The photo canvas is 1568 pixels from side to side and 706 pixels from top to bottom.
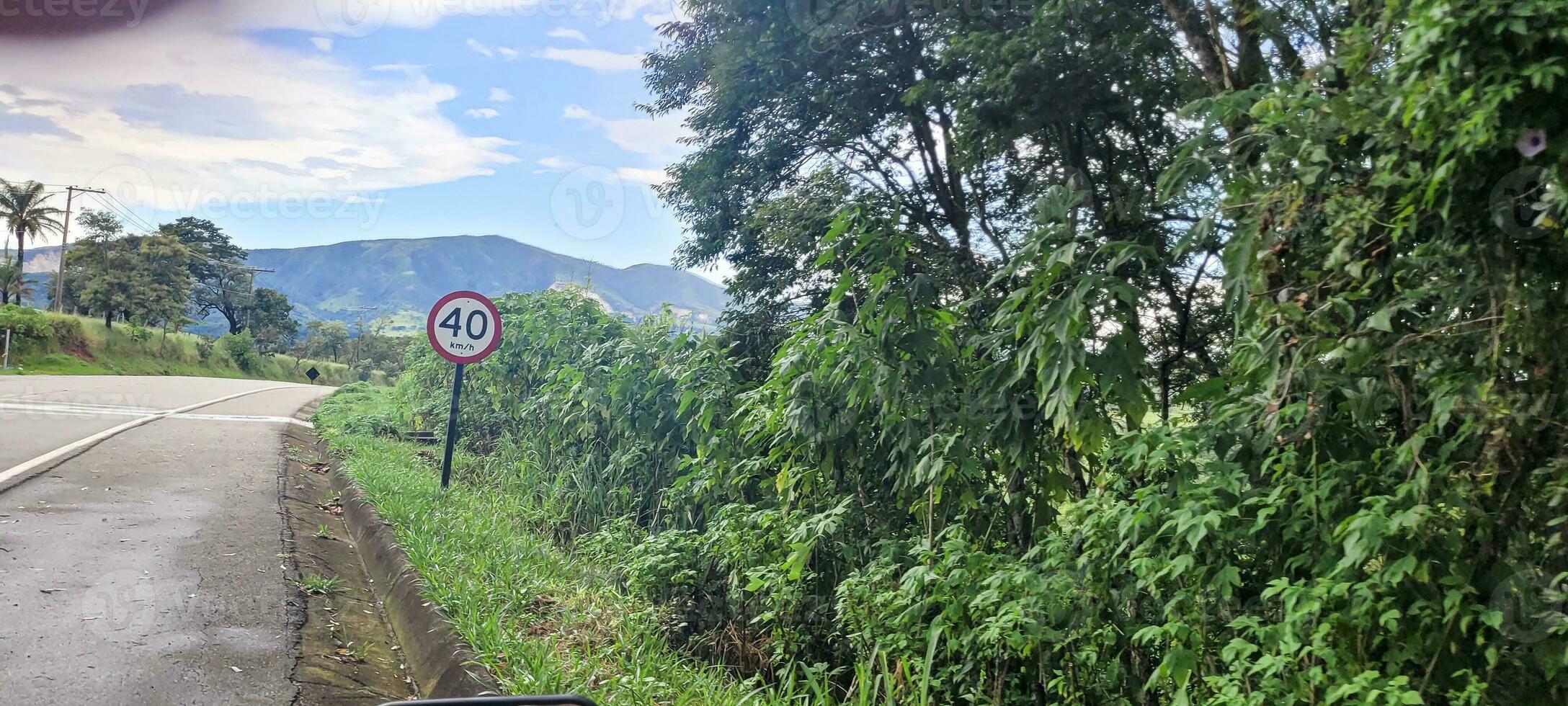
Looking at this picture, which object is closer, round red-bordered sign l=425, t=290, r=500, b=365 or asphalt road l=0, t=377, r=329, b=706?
asphalt road l=0, t=377, r=329, b=706

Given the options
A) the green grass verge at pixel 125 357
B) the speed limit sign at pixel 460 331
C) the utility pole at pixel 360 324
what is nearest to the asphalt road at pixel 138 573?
the speed limit sign at pixel 460 331

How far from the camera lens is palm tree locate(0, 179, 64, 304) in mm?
56406

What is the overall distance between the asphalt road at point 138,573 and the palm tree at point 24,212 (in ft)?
190

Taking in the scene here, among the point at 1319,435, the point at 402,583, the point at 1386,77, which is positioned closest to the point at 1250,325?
the point at 1319,435

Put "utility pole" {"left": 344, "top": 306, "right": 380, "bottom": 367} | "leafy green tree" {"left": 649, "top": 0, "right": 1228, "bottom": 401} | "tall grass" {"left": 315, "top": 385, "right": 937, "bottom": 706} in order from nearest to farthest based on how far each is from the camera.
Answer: "tall grass" {"left": 315, "top": 385, "right": 937, "bottom": 706}
"leafy green tree" {"left": 649, "top": 0, "right": 1228, "bottom": 401}
"utility pole" {"left": 344, "top": 306, "right": 380, "bottom": 367}

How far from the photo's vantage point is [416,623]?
16.6ft

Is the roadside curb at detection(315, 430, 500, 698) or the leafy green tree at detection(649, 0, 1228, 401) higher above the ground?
the leafy green tree at detection(649, 0, 1228, 401)

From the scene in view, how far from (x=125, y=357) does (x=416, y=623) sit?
170 ft

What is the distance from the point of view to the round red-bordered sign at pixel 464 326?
844 centimetres

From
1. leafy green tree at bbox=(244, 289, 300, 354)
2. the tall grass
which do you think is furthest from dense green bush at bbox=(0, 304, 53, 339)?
the tall grass

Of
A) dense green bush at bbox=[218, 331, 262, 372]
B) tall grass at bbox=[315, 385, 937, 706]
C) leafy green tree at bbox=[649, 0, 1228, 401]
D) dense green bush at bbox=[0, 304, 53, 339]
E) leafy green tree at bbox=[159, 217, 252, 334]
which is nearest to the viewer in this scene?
tall grass at bbox=[315, 385, 937, 706]

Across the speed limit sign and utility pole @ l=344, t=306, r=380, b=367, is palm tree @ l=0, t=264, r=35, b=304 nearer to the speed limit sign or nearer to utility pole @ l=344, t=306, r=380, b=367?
utility pole @ l=344, t=306, r=380, b=367

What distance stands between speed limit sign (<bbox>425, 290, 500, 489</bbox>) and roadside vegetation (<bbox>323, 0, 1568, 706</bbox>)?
937mm

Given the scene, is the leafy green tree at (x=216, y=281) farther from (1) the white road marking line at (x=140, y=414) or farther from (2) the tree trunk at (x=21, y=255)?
(1) the white road marking line at (x=140, y=414)
